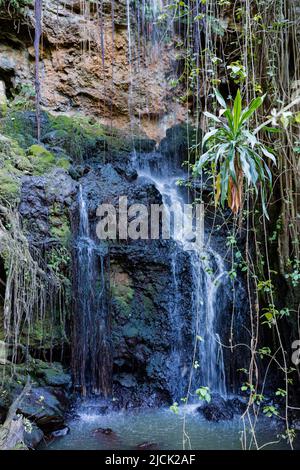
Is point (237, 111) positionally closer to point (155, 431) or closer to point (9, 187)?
point (9, 187)

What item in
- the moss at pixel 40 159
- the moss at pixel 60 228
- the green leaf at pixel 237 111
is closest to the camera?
the green leaf at pixel 237 111

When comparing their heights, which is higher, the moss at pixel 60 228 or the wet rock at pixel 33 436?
the moss at pixel 60 228

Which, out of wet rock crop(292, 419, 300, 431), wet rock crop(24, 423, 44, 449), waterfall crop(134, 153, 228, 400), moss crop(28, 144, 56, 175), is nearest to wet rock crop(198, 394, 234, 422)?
waterfall crop(134, 153, 228, 400)

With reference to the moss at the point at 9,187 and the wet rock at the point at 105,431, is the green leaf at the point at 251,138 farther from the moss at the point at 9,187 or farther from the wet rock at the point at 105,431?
the wet rock at the point at 105,431

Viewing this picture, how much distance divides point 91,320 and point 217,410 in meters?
1.66

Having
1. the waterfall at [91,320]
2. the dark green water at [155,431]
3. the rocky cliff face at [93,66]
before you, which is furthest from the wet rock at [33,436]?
the rocky cliff face at [93,66]

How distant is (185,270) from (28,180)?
2.16 m

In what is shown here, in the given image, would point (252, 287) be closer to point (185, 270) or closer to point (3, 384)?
point (185, 270)

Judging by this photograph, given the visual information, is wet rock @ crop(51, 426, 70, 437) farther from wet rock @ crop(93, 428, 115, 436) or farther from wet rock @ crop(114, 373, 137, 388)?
wet rock @ crop(114, 373, 137, 388)

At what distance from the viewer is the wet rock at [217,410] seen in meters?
4.15

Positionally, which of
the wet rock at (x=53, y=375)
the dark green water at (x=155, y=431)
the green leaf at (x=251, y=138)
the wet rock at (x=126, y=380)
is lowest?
the dark green water at (x=155, y=431)

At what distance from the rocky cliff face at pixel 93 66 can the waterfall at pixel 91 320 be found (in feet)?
10.2

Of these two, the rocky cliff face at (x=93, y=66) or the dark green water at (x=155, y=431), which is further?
the rocky cliff face at (x=93, y=66)

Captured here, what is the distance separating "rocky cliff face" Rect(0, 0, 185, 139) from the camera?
6.63m
